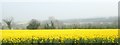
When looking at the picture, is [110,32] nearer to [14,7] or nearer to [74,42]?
[74,42]

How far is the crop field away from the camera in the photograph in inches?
353

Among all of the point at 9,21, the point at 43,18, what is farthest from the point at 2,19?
the point at 43,18

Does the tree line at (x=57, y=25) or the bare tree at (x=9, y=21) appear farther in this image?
the bare tree at (x=9, y=21)

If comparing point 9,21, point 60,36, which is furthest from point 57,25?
Result: point 9,21

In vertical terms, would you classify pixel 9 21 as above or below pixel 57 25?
above

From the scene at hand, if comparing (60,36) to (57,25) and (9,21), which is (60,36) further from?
(9,21)

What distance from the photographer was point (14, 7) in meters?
9.05

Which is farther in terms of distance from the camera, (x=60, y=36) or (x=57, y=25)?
(x=60, y=36)

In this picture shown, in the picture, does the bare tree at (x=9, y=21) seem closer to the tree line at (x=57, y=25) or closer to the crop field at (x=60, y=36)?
the tree line at (x=57, y=25)

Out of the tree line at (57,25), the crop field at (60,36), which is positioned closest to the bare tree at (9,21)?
the tree line at (57,25)

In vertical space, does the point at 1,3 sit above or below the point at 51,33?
above

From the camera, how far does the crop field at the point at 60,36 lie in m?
8.98

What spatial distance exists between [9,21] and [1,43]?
508mm

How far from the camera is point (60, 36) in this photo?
29.8 feet
